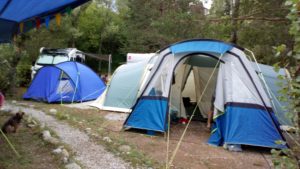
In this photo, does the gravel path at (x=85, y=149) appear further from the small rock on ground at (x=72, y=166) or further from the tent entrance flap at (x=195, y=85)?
the tent entrance flap at (x=195, y=85)

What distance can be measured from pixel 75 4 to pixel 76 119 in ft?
10.7

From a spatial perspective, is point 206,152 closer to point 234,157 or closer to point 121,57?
point 234,157

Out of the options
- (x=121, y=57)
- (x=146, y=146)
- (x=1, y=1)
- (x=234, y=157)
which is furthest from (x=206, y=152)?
(x=121, y=57)

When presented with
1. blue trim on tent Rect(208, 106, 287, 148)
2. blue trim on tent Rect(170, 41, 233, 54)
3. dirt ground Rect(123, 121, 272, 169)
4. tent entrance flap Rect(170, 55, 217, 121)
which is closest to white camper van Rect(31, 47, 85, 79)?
tent entrance flap Rect(170, 55, 217, 121)

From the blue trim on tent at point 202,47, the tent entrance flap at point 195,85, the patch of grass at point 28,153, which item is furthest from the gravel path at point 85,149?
the tent entrance flap at point 195,85

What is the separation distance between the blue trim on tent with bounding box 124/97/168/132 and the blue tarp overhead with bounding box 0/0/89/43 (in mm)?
2310

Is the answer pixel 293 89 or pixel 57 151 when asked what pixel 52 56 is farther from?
pixel 293 89

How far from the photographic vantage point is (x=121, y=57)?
84.3ft

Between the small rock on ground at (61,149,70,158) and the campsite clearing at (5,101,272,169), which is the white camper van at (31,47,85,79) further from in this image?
the small rock on ground at (61,149,70,158)

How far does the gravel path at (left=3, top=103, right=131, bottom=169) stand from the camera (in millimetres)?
4238

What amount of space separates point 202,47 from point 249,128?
1702 mm

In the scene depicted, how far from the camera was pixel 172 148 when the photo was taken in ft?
17.3

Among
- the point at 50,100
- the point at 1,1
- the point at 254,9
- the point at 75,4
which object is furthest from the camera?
the point at 50,100

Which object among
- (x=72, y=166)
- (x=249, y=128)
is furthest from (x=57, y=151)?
(x=249, y=128)
